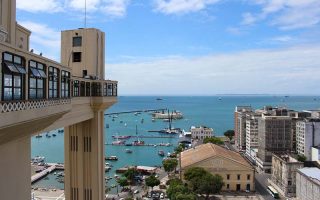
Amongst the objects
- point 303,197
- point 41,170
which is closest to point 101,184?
point 303,197

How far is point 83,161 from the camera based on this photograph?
547 inches

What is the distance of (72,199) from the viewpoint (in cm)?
1394

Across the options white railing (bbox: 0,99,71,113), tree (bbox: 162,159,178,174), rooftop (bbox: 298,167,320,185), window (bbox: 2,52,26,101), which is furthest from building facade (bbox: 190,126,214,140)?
window (bbox: 2,52,26,101)

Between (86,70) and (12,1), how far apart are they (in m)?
6.67

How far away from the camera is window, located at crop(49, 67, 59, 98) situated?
7499mm

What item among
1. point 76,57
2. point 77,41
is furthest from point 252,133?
point 77,41

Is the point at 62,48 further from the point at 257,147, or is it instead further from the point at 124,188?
the point at 257,147

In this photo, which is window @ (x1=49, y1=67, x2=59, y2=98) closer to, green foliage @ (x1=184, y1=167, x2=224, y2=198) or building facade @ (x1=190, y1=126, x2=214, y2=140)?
green foliage @ (x1=184, y1=167, x2=224, y2=198)

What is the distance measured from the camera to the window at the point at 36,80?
6391mm

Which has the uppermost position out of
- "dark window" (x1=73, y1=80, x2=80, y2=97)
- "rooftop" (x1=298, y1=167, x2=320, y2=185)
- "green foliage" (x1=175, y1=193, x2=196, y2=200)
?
"dark window" (x1=73, y1=80, x2=80, y2=97)

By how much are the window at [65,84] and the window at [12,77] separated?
2394 millimetres

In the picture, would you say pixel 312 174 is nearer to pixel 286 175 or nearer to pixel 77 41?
pixel 286 175

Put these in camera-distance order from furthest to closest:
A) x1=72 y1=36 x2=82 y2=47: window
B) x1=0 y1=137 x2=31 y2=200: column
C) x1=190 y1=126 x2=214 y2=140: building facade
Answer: x1=190 y1=126 x2=214 y2=140: building facade, x1=72 y1=36 x2=82 y2=47: window, x1=0 y1=137 x2=31 y2=200: column

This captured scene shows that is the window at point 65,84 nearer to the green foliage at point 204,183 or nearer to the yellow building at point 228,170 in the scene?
the green foliage at point 204,183
